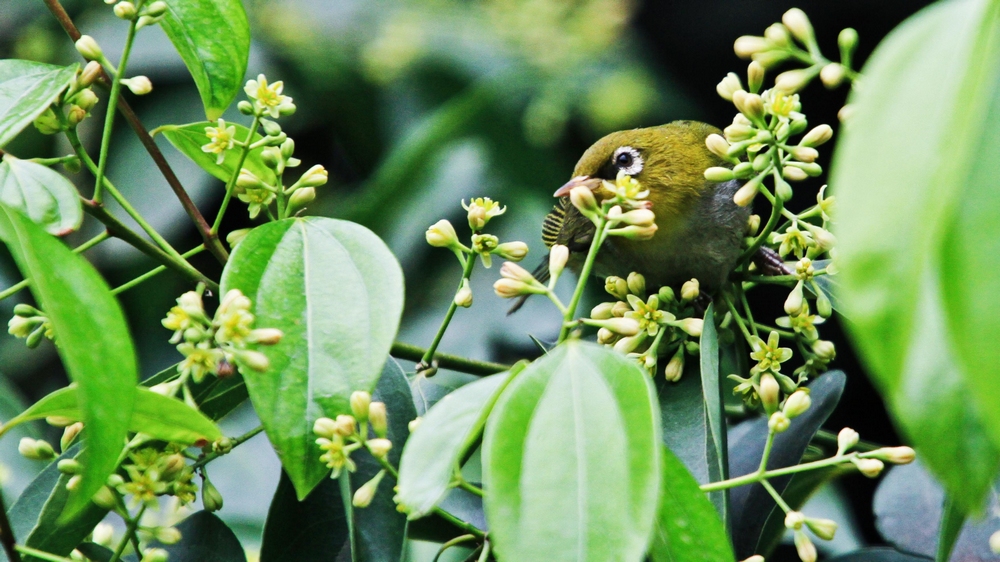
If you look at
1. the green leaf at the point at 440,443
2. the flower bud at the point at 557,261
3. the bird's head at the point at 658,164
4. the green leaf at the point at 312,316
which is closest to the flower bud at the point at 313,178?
the green leaf at the point at 312,316

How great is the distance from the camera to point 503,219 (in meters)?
2.68

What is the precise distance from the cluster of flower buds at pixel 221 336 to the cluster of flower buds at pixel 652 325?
39 centimetres

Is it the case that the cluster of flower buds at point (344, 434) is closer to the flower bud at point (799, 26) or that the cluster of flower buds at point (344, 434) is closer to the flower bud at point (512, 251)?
the flower bud at point (512, 251)

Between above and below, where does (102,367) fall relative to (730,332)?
above

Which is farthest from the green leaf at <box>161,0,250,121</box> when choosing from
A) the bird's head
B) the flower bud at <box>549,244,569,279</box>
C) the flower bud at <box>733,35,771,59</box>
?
the bird's head

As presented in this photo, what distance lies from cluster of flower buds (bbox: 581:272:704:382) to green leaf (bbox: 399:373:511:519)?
30 cm

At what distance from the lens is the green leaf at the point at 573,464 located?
2.03ft

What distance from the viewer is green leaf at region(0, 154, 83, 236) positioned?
856 mm

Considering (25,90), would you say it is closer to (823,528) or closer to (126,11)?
(126,11)

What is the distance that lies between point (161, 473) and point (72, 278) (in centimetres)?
28

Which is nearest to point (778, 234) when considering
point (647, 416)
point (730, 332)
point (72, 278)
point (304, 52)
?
point (730, 332)

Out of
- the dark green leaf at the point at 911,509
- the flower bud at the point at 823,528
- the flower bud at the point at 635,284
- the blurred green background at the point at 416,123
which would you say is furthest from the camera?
the blurred green background at the point at 416,123

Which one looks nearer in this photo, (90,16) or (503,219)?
(503,219)

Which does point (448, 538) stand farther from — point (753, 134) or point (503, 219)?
point (503, 219)
